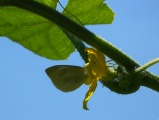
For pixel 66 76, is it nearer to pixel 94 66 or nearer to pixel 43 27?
pixel 94 66

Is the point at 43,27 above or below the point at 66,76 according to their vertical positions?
above

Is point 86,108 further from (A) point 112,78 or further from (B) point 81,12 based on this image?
(B) point 81,12

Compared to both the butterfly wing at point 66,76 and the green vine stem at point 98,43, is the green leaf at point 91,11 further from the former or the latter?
the butterfly wing at point 66,76

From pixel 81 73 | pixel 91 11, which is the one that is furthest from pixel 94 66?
pixel 91 11

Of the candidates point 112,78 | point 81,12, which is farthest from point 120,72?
point 81,12

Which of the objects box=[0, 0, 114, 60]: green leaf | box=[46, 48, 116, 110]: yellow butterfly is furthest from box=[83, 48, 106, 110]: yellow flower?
box=[0, 0, 114, 60]: green leaf

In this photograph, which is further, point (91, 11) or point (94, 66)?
point (91, 11)

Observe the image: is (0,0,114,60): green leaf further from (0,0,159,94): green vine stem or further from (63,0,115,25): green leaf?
(0,0,159,94): green vine stem
